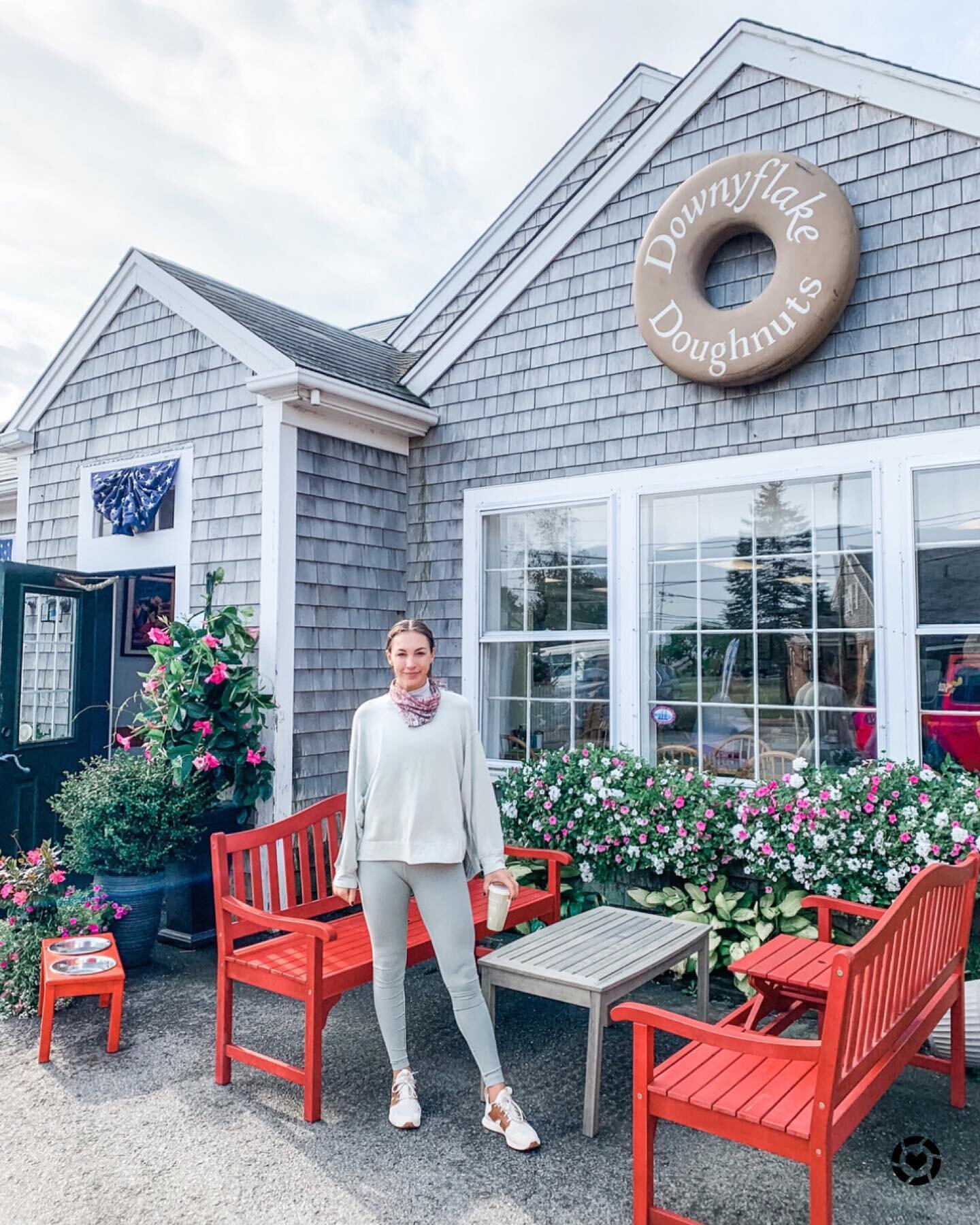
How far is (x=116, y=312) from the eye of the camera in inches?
254

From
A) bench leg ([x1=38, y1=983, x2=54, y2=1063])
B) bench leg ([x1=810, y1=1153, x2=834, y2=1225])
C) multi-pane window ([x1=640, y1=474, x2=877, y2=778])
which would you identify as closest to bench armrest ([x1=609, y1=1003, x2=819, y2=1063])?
bench leg ([x1=810, y1=1153, x2=834, y2=1225])

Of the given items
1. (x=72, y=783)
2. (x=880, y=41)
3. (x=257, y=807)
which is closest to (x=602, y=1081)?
(x=257, y=807)

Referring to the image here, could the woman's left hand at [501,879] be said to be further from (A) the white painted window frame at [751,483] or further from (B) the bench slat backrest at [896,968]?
(A) the white painted window frame at [751,483]

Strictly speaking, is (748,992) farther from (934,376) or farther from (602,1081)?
(934,376)

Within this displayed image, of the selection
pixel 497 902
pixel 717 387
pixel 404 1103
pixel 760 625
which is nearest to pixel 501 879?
pixel 497 902

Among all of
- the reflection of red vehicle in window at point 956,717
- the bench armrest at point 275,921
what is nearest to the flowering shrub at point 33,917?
the bench armrest at point 275,921

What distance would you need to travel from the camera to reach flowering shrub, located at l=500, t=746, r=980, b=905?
3854mm

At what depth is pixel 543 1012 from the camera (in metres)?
4.12

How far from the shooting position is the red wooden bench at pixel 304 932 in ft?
10.3

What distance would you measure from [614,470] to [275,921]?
317 cm

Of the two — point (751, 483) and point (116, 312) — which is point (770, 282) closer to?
point (751, 483)

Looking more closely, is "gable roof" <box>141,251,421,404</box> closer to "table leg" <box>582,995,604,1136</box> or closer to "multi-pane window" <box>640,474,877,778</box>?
"multi-pane window" <box>640,474,877,778</box>

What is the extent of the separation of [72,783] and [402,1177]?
3005 millimetres

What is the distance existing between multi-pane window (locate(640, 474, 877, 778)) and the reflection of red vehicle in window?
260 mm
